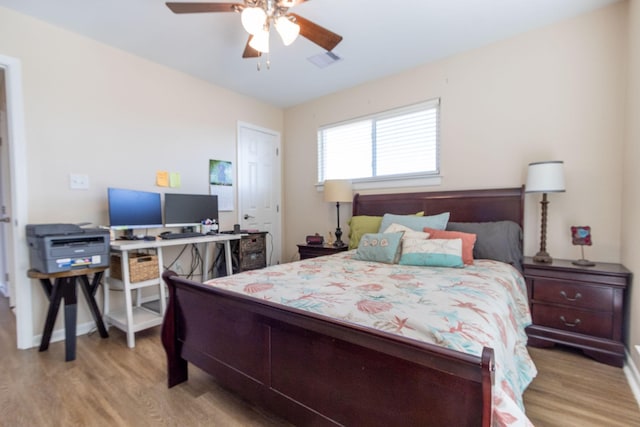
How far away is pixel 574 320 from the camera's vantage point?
2.19m

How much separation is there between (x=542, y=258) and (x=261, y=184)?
3.39 metres

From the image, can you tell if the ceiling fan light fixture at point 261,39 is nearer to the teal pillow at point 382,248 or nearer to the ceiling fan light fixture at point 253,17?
the ceiling fan light fixture at point 253,17

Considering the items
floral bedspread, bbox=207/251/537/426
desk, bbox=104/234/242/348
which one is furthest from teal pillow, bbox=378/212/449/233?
desk, bbox=104/234/242/348

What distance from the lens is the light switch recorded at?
8.55ft

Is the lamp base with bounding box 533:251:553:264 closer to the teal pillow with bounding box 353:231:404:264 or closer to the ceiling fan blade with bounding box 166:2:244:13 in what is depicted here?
the teal pillow with bounding box 353:231:404:264

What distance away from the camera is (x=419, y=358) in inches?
36.4

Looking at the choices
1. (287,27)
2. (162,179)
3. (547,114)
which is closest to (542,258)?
(547,114)

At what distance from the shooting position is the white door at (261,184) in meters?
4.06

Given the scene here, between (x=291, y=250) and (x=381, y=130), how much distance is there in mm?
2241

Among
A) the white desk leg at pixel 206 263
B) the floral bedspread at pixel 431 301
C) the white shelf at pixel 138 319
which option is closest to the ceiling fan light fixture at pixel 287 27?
the floral bedspread at pixel 431 301

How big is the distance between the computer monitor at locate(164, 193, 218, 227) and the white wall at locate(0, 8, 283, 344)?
0.24 meters

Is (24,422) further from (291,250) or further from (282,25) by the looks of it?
(291,250)

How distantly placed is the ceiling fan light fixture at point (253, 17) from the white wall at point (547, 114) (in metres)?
2.10

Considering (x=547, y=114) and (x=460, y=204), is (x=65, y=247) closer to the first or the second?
(x=460, y=204)
